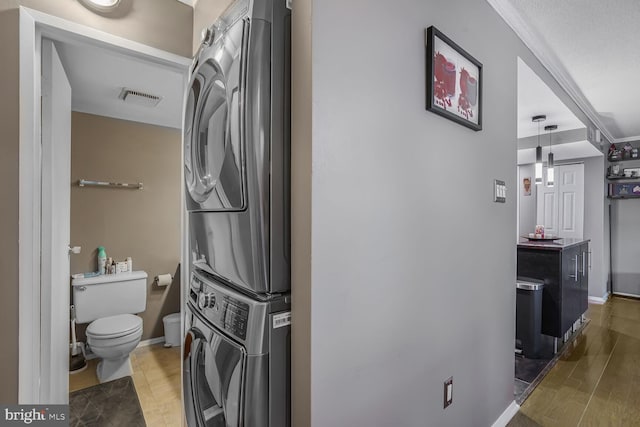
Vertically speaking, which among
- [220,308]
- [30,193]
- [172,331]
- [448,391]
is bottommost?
[172,331]

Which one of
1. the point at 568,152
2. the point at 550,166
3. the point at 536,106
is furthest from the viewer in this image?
the point at 568,152

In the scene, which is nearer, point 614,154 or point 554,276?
point 554,276

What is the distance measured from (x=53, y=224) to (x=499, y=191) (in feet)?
7.74

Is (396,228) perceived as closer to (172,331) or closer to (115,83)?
(115,83)

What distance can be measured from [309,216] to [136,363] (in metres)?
2.85

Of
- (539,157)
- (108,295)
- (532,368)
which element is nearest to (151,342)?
(108,295)

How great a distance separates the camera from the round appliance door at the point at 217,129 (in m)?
0.98

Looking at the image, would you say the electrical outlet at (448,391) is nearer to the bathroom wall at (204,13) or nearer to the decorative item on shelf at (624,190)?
the bathroom wall at (204,13)

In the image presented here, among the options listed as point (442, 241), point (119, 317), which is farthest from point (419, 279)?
point (119, 317)

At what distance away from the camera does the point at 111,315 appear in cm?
275

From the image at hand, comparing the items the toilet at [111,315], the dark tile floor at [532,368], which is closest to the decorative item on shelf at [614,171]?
the dark tile floor at [532,368]

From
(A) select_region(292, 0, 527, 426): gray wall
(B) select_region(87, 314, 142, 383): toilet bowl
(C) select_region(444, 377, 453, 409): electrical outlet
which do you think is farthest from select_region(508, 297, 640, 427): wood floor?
(B) select_region(87, 314, 142, 383): toilet bowl

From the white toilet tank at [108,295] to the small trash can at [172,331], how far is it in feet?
1.07

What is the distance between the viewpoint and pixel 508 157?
1.94 meters
